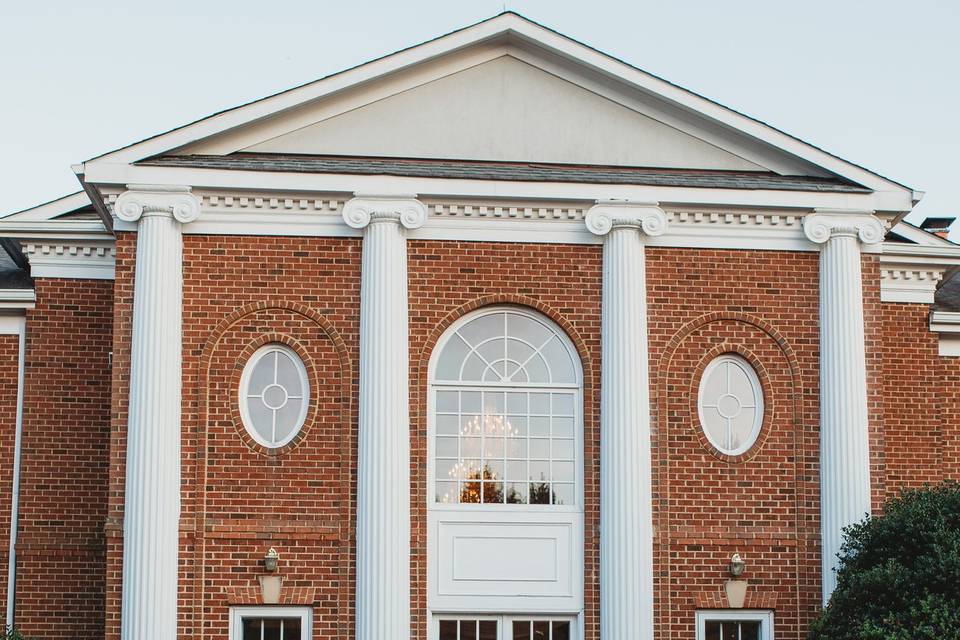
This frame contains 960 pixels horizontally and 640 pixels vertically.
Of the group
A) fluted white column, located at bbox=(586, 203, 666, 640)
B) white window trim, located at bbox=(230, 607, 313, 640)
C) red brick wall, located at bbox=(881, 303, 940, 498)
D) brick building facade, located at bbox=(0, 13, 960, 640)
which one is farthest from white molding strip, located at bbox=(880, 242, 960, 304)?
white window trim, located at bbox=(230, 607, 313, 640)

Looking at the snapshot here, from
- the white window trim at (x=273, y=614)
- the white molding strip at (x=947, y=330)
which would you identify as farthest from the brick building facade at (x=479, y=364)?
the white molding strip at (x=947, y=330)

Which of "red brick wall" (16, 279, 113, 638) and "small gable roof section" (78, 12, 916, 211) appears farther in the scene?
"red brick wall" (16, 279, 113, 638)

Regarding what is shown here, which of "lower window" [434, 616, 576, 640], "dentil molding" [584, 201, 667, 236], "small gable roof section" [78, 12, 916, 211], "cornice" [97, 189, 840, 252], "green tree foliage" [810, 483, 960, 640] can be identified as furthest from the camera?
"small gable roof section" [78, 12, 916, 211]

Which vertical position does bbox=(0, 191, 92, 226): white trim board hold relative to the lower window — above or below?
above

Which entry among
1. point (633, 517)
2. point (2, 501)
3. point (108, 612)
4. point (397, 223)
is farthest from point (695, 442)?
point (2, 501)

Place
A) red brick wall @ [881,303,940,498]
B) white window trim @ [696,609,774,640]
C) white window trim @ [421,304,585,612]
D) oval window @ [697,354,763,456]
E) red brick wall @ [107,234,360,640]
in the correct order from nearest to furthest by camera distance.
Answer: red brick wall @ [107,234,360,640] < white window trim @ [421,304,585,612] < white window trim @ [696,609,774,640] < oval window @ [697,354,763,456] < red brick wall @ [881,303,940,498]

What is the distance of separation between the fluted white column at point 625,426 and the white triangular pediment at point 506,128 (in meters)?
1.33

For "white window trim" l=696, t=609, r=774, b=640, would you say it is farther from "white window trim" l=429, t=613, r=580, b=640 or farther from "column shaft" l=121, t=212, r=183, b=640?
"column shaft" l=121, t=212, r=183, b=640

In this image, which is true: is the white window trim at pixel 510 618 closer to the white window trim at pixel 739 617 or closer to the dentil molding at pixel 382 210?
the white window trim at pixel 739 617

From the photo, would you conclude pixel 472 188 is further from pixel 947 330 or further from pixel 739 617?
pixel 947 330

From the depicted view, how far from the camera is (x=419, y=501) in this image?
654 inches

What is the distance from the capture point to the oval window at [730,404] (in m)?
17.3

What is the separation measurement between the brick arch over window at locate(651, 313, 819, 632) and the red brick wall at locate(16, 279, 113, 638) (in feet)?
25.1

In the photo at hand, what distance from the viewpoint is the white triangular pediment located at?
703 inches
